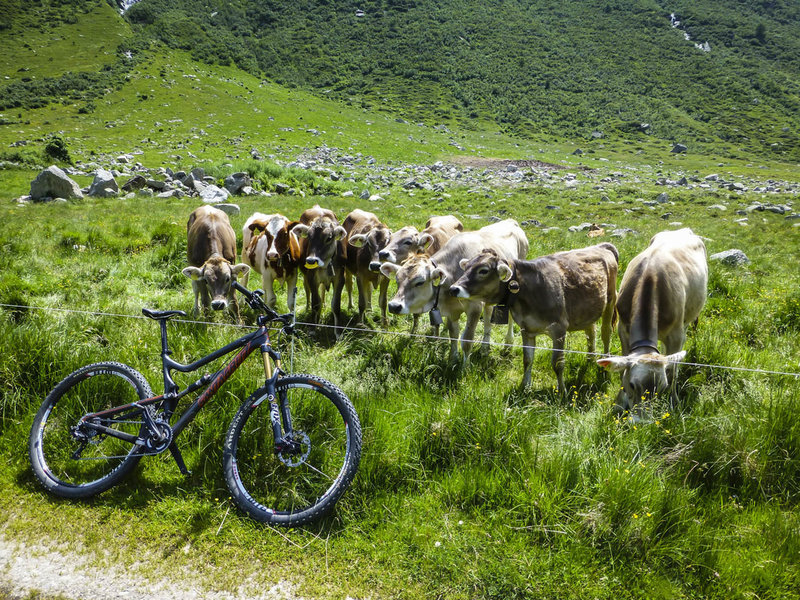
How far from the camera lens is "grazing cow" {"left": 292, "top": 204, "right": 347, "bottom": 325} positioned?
891 cm

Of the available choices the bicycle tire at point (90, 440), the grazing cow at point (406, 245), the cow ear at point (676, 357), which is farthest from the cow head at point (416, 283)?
the bicycle tire at point (90, 440)

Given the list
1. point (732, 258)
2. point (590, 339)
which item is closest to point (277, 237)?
point (590, 339)

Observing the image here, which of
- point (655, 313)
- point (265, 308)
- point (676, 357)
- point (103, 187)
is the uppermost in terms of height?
point (103, 187)

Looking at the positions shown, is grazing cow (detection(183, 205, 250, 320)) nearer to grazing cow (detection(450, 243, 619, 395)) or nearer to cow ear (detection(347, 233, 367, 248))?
cow ear (detection(347, 233, 367, 248))

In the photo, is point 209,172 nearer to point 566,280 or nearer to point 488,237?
point 488,237

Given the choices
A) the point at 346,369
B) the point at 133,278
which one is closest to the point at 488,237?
the point at 346,369

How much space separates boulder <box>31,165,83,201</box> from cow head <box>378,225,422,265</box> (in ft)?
63.6

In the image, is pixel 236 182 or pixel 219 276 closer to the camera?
pixel 219 276

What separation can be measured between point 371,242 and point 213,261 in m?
2.93

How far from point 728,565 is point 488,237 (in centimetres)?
641

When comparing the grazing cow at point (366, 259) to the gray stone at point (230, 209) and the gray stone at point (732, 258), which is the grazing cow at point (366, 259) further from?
the gray stone at point (732, 258)

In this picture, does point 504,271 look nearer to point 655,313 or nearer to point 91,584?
point 655,313

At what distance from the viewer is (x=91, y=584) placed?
348cm

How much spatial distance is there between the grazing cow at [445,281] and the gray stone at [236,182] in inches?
781
